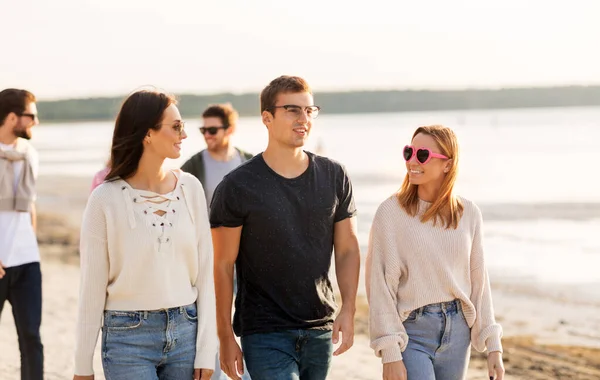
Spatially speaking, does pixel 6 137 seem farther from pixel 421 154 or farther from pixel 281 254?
pixel 421 154

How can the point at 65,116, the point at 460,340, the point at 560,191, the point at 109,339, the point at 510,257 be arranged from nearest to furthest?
1. the point at 109,339
2. the point at 460,340
3. the point at 510,257
4. the point at 560,191
5. the point at 65,116

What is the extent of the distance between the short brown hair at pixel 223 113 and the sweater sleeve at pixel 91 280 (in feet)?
10.8

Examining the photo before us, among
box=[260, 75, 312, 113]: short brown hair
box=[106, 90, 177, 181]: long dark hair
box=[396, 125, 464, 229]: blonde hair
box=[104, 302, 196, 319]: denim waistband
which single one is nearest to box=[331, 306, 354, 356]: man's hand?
box=[396, 125, 464, 229]: blonde hair

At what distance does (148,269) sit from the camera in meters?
3.96

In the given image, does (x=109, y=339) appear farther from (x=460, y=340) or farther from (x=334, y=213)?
(x=460, y=340)

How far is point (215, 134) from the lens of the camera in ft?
23.4

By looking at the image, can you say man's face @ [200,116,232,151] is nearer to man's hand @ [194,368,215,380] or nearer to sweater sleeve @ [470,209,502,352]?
sweater sleeve @ [470,209,502,352]

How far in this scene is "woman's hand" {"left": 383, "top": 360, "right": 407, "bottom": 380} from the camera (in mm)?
4266

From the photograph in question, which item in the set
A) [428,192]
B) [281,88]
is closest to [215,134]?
[281,88]

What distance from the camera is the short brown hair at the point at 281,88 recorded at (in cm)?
457

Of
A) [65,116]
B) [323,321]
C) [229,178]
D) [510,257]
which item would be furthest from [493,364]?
[65,116]

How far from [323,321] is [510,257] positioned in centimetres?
1091

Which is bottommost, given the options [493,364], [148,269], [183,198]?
[493,364]

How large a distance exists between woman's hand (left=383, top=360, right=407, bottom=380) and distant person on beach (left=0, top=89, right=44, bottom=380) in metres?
2.81
